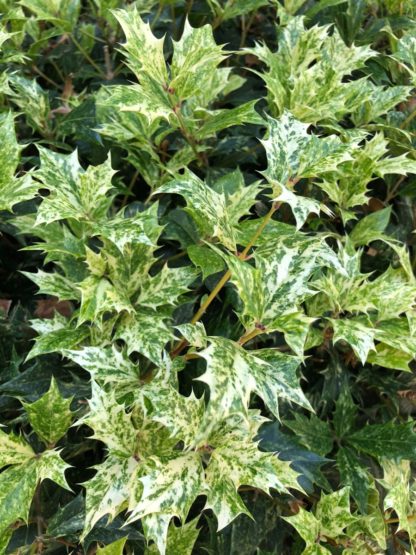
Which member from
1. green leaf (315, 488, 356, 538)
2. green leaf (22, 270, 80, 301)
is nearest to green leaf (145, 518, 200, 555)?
green leaf (315, 488, 356, 538)

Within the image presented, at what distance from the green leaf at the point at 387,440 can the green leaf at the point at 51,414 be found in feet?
2.04

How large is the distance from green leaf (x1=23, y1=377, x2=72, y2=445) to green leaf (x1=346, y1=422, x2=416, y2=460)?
0.62m

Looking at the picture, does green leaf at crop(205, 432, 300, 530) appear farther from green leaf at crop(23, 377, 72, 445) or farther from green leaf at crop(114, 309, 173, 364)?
green leaf at crop(23, 377, 72, 445)

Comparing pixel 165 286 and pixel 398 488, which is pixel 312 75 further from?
pixel 398 488

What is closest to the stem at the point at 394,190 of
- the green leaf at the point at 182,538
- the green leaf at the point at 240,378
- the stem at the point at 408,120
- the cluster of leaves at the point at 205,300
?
the cluster of leaves at the point at 205,300

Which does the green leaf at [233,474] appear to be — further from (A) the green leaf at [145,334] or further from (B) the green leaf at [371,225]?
(B) the green leaf at [371,225]

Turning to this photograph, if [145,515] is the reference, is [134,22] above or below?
above

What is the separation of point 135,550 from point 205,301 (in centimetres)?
53

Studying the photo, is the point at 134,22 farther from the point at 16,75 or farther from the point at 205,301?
the point at 205,301

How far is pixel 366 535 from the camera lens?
1.26 metres

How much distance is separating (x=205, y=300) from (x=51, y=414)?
13.9 inches

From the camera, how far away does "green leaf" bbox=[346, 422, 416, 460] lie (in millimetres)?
1278

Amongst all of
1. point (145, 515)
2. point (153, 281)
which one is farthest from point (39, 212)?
point (145, 515)

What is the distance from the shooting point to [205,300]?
1.16 meters
